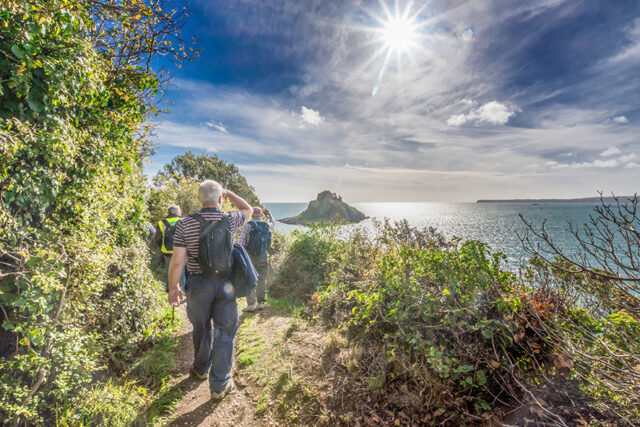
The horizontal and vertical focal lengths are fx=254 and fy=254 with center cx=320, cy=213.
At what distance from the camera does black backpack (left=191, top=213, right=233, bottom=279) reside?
3311 mm

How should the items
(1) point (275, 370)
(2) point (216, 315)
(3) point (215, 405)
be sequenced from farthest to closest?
(1) point (275, 370)
(2) point (216, 315)
(3) point (215, 405)

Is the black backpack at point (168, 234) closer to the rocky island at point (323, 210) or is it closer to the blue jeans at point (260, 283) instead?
the blue jeans at point (260, 283)

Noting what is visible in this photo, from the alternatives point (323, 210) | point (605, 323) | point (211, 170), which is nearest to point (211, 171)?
point (211, 170)

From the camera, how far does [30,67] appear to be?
226cm

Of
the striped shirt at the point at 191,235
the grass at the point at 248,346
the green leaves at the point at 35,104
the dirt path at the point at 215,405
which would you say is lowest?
the dirt path at the point at 215,405

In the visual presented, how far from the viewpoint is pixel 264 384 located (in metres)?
3.65

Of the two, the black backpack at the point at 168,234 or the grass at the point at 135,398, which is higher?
the black backpack at the point at 168,234

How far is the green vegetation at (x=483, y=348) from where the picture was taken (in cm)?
228

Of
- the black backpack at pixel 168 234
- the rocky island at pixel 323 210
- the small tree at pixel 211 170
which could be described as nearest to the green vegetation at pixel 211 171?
the small tree at pixel 211 170

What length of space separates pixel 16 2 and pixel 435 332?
5101mm

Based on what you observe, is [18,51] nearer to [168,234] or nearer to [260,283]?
[168,234]

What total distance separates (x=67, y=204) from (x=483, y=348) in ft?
15.8

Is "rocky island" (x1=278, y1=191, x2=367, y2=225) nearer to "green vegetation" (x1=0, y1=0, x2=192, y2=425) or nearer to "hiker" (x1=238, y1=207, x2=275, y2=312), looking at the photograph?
"hiker" (x1=238, y1=207, x2=275, y2=312)

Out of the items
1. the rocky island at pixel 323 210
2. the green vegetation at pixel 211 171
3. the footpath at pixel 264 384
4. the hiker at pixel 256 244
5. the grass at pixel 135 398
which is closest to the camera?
the grass at pixel 135 398
